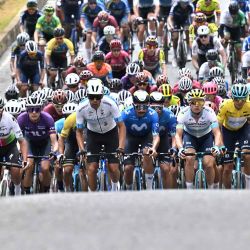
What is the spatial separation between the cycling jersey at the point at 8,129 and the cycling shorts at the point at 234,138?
115 inches

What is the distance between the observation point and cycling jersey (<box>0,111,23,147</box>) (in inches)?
679

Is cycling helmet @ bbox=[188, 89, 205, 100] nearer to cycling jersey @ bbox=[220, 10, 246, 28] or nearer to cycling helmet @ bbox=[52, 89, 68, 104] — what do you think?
cycling helmet @ bbox=[52, 89, 68, 104]

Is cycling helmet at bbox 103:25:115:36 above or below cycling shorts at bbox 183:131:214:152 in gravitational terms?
above

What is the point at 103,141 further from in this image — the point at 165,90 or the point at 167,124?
the point at 165,90

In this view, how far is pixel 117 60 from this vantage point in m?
23.8

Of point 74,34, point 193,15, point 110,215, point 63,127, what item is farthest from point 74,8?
point 110,215

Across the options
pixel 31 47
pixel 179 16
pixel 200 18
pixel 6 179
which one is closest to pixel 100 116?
pixel 6 179

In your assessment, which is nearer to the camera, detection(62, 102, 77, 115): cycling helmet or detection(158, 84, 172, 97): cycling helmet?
detection(62, 102, 77, 115): cycling helmet

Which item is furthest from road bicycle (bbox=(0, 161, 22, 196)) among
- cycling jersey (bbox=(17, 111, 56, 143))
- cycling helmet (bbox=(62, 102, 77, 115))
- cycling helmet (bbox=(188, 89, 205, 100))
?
cycling helmet (bbox=(188, 89, 205, 100))

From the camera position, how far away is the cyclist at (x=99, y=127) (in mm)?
17397

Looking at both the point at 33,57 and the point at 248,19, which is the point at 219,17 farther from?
the point at 33,57

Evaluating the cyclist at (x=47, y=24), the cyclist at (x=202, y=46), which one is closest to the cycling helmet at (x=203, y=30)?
the cyclist at (x=202, y=46)

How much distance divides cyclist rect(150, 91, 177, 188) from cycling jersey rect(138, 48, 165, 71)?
524cm

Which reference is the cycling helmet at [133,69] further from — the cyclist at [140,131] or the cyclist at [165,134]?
the cyclist at [140,131]
